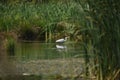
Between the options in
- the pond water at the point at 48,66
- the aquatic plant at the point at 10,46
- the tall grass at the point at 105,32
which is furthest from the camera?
the aquatic plant at the point at 10,46

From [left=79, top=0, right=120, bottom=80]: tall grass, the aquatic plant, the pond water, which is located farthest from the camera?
the aquatic plant

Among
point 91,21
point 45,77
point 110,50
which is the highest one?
point 91,21

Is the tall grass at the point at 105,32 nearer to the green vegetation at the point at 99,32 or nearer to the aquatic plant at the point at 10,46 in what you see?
the green vegetation at the point at 99,32

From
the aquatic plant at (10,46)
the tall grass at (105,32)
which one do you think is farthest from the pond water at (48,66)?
the aquatic plant at (10,46)

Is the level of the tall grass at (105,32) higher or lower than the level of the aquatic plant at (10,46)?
higher

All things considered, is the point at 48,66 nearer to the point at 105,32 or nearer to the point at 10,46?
the point at 105,32

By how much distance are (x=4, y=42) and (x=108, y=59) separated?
23.9 ft

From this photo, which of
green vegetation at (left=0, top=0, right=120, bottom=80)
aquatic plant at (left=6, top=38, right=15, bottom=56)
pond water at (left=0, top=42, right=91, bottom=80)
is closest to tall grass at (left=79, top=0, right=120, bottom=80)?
green vegetation at (left=0, top=0, right=120, bottom=80)

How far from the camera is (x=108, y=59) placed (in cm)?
565

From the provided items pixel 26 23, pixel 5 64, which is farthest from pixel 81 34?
pixel 26 23

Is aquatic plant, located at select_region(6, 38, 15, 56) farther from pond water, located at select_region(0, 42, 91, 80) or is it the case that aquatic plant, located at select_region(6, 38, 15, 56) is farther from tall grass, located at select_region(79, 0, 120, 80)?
tall grass, located at select_region(79, 0, 120, 80)

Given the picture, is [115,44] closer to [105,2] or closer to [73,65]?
[105,2]

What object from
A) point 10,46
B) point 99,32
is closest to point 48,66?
point 99,32

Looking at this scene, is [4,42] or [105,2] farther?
[4,42]
